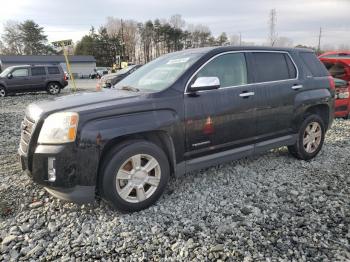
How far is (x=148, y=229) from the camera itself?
3.08 meters

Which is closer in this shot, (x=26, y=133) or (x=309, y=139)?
(x=26, y=133)

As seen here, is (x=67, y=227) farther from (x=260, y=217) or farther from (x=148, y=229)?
(x=260, y=217)

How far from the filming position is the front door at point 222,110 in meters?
3.62

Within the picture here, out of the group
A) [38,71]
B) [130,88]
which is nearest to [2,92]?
[38,71]

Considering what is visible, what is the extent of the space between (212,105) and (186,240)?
164cm

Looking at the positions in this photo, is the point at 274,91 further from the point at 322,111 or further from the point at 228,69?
the point at 322,111

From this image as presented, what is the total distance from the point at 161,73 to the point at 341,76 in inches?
282

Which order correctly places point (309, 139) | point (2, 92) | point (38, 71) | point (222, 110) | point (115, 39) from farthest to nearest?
1. point (115, 39)
2. point (38, 71)
3. point (2, 92)
4. point (309, 139)
5. point (222, 110)

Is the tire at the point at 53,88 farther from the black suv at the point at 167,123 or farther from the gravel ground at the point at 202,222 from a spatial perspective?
the black suv at the point at 167,123

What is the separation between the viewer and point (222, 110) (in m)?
3.82

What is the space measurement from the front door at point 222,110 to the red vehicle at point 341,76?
18.3ft

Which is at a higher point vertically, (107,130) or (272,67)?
(272,67)

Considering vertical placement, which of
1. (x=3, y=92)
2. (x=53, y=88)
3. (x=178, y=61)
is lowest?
(x=3, y=92)

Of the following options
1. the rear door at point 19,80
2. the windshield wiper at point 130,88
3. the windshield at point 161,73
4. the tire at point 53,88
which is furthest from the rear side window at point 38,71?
the windshield wiper at point 130,88
